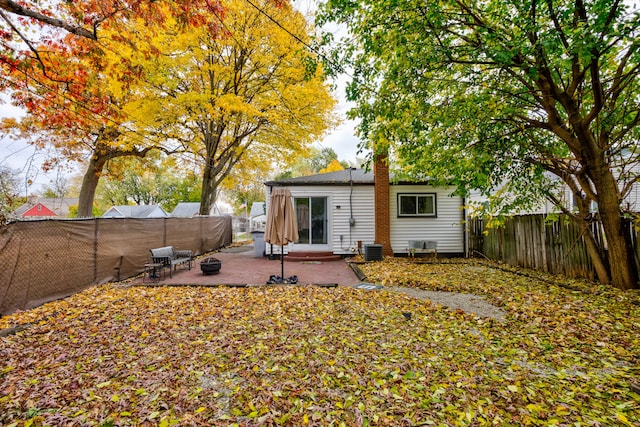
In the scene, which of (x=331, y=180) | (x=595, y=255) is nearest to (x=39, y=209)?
(x=331, y=180)

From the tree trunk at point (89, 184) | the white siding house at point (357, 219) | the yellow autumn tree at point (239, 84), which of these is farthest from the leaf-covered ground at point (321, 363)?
the tree trunk at point (89, 184)

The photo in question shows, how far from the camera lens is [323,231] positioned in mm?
12086

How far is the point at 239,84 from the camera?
13.7m

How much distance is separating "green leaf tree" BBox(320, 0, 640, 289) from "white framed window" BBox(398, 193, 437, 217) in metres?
4.78

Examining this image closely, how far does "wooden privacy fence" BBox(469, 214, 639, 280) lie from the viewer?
7.20 m

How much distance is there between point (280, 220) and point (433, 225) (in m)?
7.63

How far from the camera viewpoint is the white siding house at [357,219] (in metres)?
11.9

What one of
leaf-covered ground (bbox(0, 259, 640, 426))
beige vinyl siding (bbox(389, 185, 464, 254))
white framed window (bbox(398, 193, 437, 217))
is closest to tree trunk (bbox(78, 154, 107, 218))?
leaf-covered ground (bbox(0, 259, 640, 426))

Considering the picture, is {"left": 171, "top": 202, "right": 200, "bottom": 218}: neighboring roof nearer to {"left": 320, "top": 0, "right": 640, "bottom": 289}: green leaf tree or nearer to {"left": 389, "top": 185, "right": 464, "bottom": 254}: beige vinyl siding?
{"left": 389, "top": 185, "right": 464, "bottom": 254}: beige vinyl siding

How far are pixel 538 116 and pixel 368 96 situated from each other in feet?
14.7

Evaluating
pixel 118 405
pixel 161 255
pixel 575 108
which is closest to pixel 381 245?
pixel 575 108

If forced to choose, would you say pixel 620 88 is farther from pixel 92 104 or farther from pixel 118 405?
pixel 92 104

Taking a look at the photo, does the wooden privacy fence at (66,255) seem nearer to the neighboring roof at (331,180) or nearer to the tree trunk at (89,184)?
the neighboring roof at (331,180)

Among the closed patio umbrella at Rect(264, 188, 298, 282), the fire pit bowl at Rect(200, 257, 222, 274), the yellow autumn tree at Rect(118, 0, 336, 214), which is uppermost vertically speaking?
the yellow autumn tree at Rect(118, 0, 336, 214)
